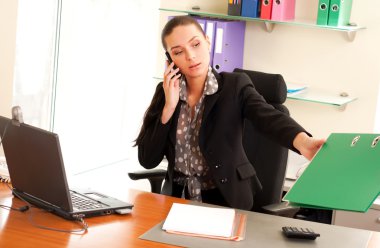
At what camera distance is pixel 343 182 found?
1935 millimetres

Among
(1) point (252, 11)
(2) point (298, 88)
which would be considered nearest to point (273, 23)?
(1) point (252, 11)

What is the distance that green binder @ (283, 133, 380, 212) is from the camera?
1853 mm

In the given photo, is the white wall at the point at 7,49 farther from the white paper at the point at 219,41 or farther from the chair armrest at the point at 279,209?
the chair armrest at the point at 279,209

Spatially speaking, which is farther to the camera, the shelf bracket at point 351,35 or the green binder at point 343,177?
the shelf bracket at point 351,35

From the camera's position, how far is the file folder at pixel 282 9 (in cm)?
364

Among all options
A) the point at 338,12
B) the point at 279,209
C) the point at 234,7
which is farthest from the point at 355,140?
the point at 234,7

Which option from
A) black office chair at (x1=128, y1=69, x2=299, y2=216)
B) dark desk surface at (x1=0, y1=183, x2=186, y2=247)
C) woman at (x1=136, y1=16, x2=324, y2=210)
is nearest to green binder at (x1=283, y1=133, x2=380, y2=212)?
dark desk surface at (x1=0, y1=183, x2=186, y2=247)

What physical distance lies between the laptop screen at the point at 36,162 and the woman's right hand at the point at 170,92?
0.65 meters

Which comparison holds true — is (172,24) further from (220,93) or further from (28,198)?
(28,198)

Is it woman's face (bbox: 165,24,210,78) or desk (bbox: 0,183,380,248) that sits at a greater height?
woman's face (bbox: 165,24,210,78)

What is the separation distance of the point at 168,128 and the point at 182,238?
0.75 m

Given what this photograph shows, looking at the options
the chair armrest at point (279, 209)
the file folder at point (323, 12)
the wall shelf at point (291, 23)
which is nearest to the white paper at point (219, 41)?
the wall shelf at point (291, 23)

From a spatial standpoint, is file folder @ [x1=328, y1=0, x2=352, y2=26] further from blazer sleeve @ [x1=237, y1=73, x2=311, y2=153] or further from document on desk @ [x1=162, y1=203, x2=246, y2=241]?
document on desk @ [x1=162, y1=203, x2=246, y2=241]

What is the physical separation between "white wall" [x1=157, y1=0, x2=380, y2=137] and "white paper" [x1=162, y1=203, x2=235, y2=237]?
5.39 feet
